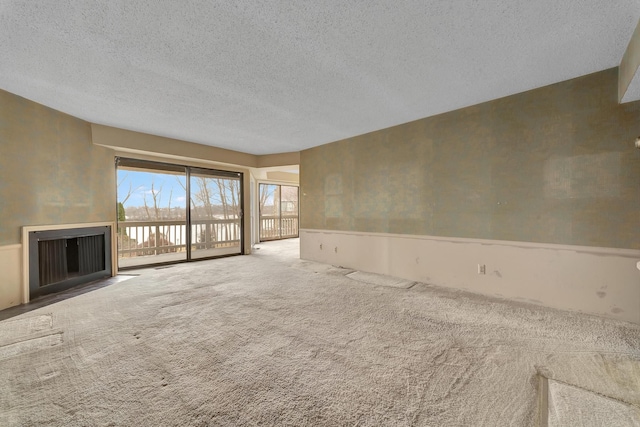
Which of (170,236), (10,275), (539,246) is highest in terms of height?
(539,246)

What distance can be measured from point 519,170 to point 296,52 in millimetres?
2901

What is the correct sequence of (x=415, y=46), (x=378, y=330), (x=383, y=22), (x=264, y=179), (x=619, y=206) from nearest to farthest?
(x=383, y=22), (x=415, y=46), (x=378, y=330), (x=619, y=206), (x=264, y=179)

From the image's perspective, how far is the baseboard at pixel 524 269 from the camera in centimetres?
250

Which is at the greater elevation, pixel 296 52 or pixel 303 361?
pixel 296 52

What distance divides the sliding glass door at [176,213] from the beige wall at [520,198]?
3668 millimetres

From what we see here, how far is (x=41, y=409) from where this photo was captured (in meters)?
1.40

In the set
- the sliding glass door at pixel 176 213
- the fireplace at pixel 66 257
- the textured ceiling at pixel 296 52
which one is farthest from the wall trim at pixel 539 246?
the fireplace at pixel 66 257

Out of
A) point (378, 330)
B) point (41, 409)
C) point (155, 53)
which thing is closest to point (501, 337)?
point (378, 330)

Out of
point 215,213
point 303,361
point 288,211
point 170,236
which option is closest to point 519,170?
point 303,361

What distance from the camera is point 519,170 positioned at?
3.04 meters

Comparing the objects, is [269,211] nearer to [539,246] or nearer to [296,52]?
[296,52]

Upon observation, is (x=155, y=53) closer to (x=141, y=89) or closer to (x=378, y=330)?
(x=141, y=89)

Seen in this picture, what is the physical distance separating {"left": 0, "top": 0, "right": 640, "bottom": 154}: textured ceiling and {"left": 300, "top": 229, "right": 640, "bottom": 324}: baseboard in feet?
6.24

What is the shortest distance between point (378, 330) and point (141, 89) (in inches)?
142
